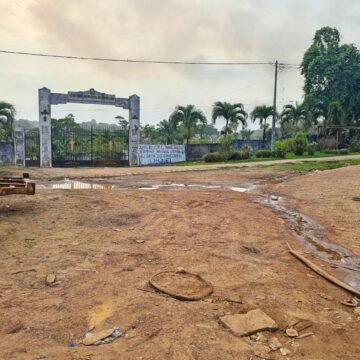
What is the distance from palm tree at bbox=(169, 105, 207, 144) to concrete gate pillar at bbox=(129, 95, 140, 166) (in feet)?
18.8

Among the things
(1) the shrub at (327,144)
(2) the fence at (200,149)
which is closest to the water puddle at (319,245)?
(2) the fence at (200,149)

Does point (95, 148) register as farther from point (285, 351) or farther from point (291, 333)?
point (285, 351)

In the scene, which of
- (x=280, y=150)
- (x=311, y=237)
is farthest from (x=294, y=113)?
(x=311, y=237)

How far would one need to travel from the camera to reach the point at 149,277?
4.32 meters

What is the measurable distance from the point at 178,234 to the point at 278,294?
256 centimetres

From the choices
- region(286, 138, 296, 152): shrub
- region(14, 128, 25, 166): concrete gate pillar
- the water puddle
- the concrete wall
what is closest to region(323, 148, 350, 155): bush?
region(286, 138, 296, 152): shrub

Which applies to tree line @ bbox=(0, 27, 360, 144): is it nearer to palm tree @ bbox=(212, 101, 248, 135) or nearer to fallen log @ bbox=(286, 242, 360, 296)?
palm tree @ bbox=(212, 101, 248, 135)

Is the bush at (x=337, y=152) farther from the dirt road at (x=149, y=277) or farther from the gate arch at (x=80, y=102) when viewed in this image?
the dirt road at (x=149, y=277)

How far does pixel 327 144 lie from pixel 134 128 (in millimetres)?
19533

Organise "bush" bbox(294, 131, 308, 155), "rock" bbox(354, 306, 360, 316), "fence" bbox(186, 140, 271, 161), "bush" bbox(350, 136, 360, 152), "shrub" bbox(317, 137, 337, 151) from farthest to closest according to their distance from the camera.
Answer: "shrub" bbox(317, 137, 337, 151), "bush" bbox(350, 136, 360, 152), "bush" bbox(294, 131, 308, 155), "fence" bbox(186, 140, 271, 161), "rock" bbox(354, 306, 360, 316)

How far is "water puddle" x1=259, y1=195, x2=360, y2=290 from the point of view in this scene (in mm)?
4977

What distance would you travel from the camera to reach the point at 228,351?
2885 millimetres

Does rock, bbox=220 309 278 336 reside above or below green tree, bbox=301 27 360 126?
below

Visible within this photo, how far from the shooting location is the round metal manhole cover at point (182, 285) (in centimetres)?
387
